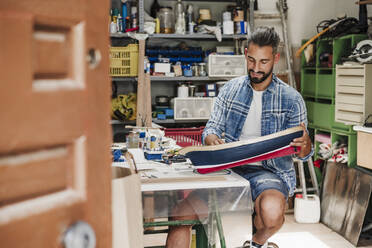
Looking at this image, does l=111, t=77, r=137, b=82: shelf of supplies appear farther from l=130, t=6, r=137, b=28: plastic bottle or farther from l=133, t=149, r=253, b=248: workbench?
l=133, t=149, r=253, b=248: workbench

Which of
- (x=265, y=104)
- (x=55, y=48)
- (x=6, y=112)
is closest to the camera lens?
(x=6, y=112)

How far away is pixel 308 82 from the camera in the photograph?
5.64 metres

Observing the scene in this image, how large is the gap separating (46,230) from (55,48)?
0.35 m

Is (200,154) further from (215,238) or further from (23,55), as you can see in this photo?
(23,55)

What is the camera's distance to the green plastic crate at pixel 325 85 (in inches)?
198

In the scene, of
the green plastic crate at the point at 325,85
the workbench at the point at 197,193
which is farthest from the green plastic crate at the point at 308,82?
the workbench at the point at 197,193

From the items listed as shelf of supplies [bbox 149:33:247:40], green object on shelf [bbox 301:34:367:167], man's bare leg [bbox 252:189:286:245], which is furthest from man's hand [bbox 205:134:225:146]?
shelf of supplies [bbox 149:33:247:40]

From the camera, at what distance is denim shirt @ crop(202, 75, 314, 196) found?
2.82 m

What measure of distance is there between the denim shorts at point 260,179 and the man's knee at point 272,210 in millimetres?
81

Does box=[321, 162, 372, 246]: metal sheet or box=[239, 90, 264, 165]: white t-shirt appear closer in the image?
box=[239, 90, 264, 165]: white t-shirt

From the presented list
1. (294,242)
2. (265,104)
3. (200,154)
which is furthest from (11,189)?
(294,242)

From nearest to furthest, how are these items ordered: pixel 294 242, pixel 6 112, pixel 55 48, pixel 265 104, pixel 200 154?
1. pixel 6 112
2. pixel 55 48
3. pixel 200 154
4. pixel 265 104
5. pixel 294 242

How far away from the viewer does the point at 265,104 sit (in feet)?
9.46

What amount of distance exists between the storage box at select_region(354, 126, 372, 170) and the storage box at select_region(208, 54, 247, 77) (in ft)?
5.06
